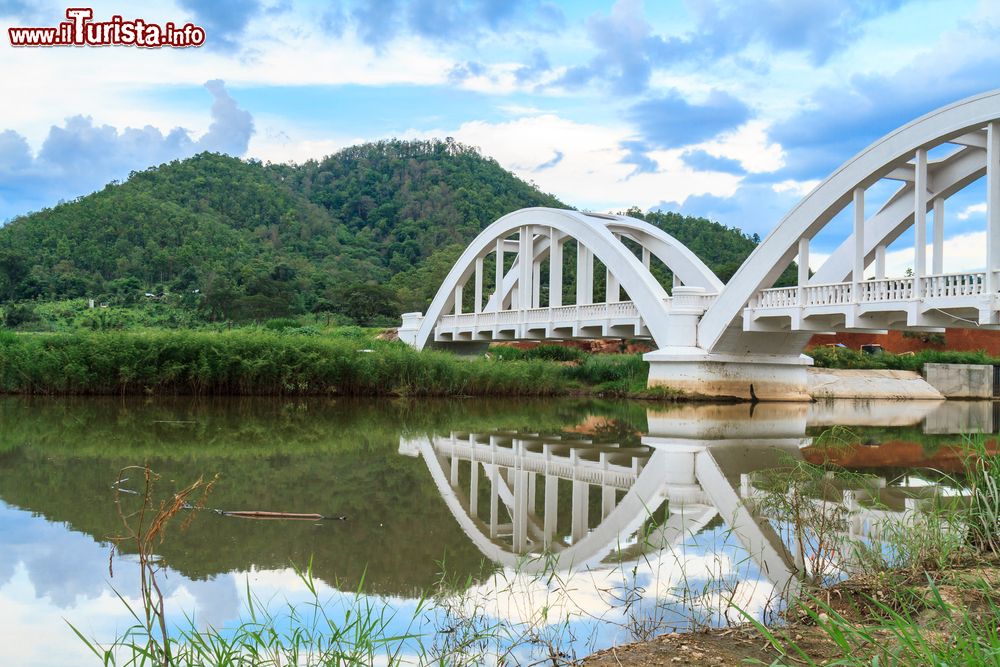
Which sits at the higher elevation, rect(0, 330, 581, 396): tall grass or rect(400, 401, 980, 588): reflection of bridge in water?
rect(0, 330, 581, 396): tall grass

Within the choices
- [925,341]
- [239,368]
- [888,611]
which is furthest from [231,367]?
[925,341]

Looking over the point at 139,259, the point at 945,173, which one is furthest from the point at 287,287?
the point at 945,173

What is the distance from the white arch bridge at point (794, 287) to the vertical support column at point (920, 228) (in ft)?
0.08

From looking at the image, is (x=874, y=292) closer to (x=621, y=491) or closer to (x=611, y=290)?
(x=611, y=290)

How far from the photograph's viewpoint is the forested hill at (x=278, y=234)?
46656 millimetres

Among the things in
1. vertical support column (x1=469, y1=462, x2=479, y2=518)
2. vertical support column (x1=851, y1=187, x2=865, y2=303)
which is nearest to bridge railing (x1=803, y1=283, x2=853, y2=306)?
vertical support column (x1=851, y1=187, x2=865, y2=303)

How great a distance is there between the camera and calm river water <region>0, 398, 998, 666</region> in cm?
418

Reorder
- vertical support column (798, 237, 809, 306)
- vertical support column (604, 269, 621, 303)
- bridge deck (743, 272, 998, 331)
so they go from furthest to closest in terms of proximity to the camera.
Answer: vertical support column (604, 269, 621, 303), vertical support column (798, 237, 809, 306), bridge deck (743, 272, 998, 331)

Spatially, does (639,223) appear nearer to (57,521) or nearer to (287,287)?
(57,521)

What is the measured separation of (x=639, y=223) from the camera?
85.3 ft

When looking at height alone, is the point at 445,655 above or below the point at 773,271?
below

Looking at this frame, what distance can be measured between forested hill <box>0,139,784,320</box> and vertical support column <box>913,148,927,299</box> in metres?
23.8

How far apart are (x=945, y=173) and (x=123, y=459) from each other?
1684 cm

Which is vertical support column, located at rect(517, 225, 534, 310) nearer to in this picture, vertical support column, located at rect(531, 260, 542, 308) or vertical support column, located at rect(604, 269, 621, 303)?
vertical support column, located at rect(531, 260, 542, 308)
